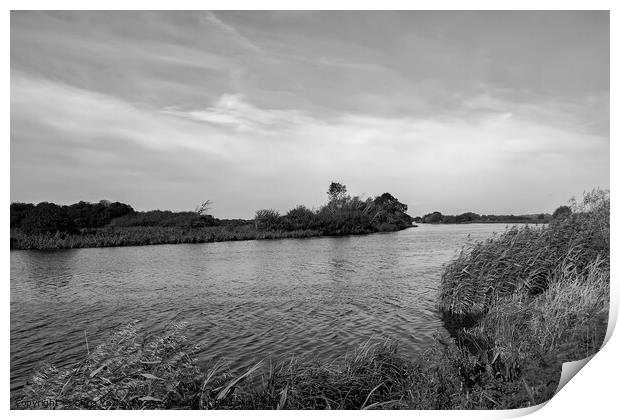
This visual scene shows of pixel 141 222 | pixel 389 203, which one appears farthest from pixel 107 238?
pixel 389 203

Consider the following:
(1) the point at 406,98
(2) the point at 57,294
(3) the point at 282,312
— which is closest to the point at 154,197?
(3) the point at 282,312

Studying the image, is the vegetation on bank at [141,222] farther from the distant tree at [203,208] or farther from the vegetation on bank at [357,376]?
the vegetation on bank at [357,376]

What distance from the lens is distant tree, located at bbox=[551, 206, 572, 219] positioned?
9857 millimetres

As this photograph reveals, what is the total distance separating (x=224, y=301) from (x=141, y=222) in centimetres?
260

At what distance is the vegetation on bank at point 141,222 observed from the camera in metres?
7.16

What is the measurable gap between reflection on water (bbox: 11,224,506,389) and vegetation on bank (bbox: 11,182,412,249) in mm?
506

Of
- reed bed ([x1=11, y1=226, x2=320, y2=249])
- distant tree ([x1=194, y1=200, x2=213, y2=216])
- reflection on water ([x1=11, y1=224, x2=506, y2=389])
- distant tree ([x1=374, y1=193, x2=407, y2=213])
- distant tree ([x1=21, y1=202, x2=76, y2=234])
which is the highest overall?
distant tree ([x1=374, y1=193, x2=407, y2=213])

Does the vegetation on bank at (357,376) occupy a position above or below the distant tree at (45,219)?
below

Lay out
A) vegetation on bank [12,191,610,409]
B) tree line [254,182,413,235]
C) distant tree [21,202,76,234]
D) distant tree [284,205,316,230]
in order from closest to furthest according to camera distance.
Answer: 1. vegetation on bank [12,191,610,409]
2. distant tree [21,202,76,234]
3. tree line [254,182,413,235]
4. distant tree [284,205,316,230]

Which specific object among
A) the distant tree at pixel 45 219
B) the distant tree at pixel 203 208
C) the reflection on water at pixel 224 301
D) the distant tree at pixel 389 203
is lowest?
the reflection on water at pixel 224 301

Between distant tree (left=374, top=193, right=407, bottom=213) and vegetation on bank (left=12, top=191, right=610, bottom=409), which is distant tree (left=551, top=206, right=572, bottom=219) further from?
distant tree (left=374, top=193, right=407, bottom=213)

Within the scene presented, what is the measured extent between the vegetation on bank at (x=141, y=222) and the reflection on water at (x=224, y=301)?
51 cm

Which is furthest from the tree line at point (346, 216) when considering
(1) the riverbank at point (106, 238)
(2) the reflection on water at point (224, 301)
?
(2) the reflection on water at point (224, 301)

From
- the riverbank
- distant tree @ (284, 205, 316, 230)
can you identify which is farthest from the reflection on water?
distant tree @ (284, 205, 316, 230)
